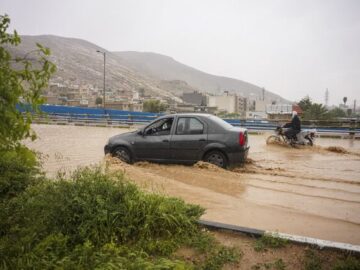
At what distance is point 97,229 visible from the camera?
13.3 ft

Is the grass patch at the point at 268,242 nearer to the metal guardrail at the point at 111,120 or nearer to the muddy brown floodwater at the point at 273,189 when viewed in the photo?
the muddy brown floodwater at the point at 273,189

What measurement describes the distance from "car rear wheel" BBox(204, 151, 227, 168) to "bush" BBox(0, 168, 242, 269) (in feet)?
14.8

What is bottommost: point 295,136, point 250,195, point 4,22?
point 250,195

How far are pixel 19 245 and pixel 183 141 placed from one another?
6.08m

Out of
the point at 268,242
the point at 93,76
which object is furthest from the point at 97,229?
the point at 93,76

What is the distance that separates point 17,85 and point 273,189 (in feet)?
20.0

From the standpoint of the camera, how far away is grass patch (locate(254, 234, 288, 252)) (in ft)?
12.6

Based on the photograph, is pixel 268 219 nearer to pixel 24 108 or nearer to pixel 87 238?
pixel 87 238

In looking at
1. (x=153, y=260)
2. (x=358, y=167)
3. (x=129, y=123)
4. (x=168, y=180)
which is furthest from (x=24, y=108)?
(x=129, y=123)

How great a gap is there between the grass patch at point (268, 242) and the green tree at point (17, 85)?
298 cm

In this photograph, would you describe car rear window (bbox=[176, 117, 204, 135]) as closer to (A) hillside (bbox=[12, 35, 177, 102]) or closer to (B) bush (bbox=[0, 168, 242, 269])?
(B) bush (bbox=[0, 168, 242, 269])

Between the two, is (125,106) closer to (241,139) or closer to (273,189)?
(241,139)

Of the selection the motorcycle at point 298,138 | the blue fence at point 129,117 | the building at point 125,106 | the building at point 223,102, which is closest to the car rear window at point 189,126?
the motorcycle at point 298,138

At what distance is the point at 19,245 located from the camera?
3834 mm
